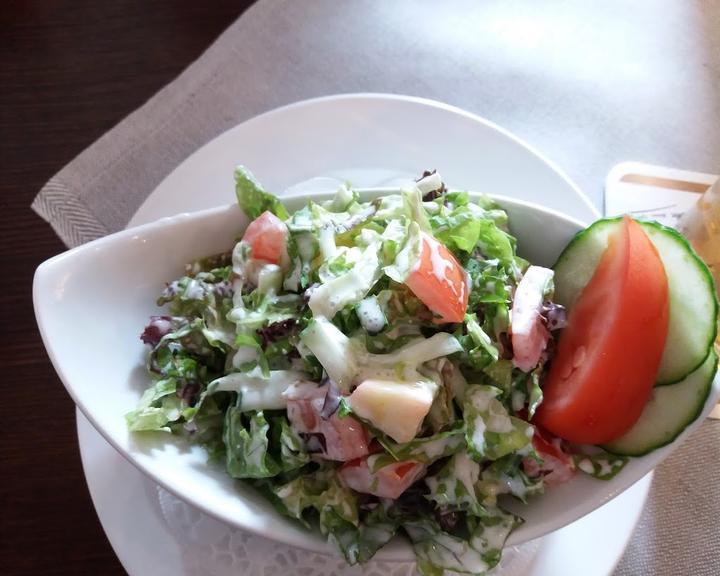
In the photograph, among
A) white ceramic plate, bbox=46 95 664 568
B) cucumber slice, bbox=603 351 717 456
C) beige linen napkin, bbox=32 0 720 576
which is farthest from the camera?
beige linen napkin, bbox=32 0 720 576

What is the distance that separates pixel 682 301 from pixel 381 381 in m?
0.35

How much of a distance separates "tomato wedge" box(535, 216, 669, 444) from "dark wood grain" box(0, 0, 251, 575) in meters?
0.77

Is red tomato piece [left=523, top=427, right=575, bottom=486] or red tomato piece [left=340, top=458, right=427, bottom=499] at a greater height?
red tomato piece [left=523, top=427, right=575, bottom=486]

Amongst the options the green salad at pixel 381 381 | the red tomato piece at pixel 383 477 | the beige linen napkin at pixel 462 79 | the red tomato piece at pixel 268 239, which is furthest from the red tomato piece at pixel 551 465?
the beige linen napkin at pixel 462 79

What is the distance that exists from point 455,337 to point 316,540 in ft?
0.89

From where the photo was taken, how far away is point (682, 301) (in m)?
0.75

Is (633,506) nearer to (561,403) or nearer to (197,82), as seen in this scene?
(561,403)

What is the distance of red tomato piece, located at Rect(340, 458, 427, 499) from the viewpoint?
2.38ft

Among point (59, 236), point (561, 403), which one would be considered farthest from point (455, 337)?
point (59, 236)

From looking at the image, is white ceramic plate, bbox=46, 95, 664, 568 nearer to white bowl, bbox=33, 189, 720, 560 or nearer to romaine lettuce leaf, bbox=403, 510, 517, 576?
white bowl, bbox=33, 189, 720, 560

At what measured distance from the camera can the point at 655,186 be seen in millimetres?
1259

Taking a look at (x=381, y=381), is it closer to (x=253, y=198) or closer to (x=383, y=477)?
(x=383, y=477)

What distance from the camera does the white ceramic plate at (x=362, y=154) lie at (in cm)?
109

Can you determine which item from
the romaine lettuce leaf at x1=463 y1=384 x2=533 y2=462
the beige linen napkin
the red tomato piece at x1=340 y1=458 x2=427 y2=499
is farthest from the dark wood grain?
the romaine lettuce leaf at x1=463 y1=384 x2=533 y2=462
